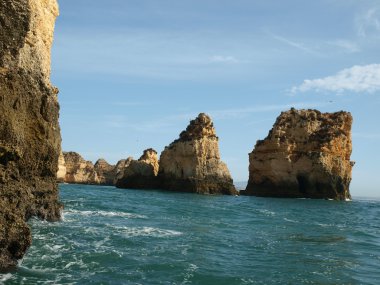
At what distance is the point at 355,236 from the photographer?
24.6m

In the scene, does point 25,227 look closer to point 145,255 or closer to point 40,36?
point 145,255

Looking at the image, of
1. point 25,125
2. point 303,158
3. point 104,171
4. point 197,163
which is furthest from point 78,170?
point 25,125

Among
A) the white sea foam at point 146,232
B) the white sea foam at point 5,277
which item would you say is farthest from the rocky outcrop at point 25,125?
the white sea foam at point 146,232

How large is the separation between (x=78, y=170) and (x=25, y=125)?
10256cm

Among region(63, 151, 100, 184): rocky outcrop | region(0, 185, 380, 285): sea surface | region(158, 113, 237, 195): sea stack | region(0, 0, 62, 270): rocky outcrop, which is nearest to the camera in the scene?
region(0, 0, 62, 270): rocky outcrop

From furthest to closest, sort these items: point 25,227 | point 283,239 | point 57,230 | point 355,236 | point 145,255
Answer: point 355,236
point 283,239
point 57,230
point 145,255
point 25,227

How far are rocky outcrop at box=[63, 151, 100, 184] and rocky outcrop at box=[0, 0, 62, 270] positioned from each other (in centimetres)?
9647

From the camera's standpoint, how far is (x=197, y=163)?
69375mm

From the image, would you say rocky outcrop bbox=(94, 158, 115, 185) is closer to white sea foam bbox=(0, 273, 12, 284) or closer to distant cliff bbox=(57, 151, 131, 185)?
distant cliff bbox=(57, 151, 131, 185)

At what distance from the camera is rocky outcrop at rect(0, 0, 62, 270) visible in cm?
1198

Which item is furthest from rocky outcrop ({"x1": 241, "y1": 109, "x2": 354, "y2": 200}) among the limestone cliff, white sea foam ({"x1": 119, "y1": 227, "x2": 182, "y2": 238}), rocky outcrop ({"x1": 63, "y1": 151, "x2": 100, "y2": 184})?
rocky outcrop ({"x1": 63, "y1": 151, "x2": 100, "y2": 184})

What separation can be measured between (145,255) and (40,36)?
34.7 feet

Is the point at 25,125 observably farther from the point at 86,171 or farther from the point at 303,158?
the point at 86,171

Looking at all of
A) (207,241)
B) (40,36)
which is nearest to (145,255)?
(207,241)
